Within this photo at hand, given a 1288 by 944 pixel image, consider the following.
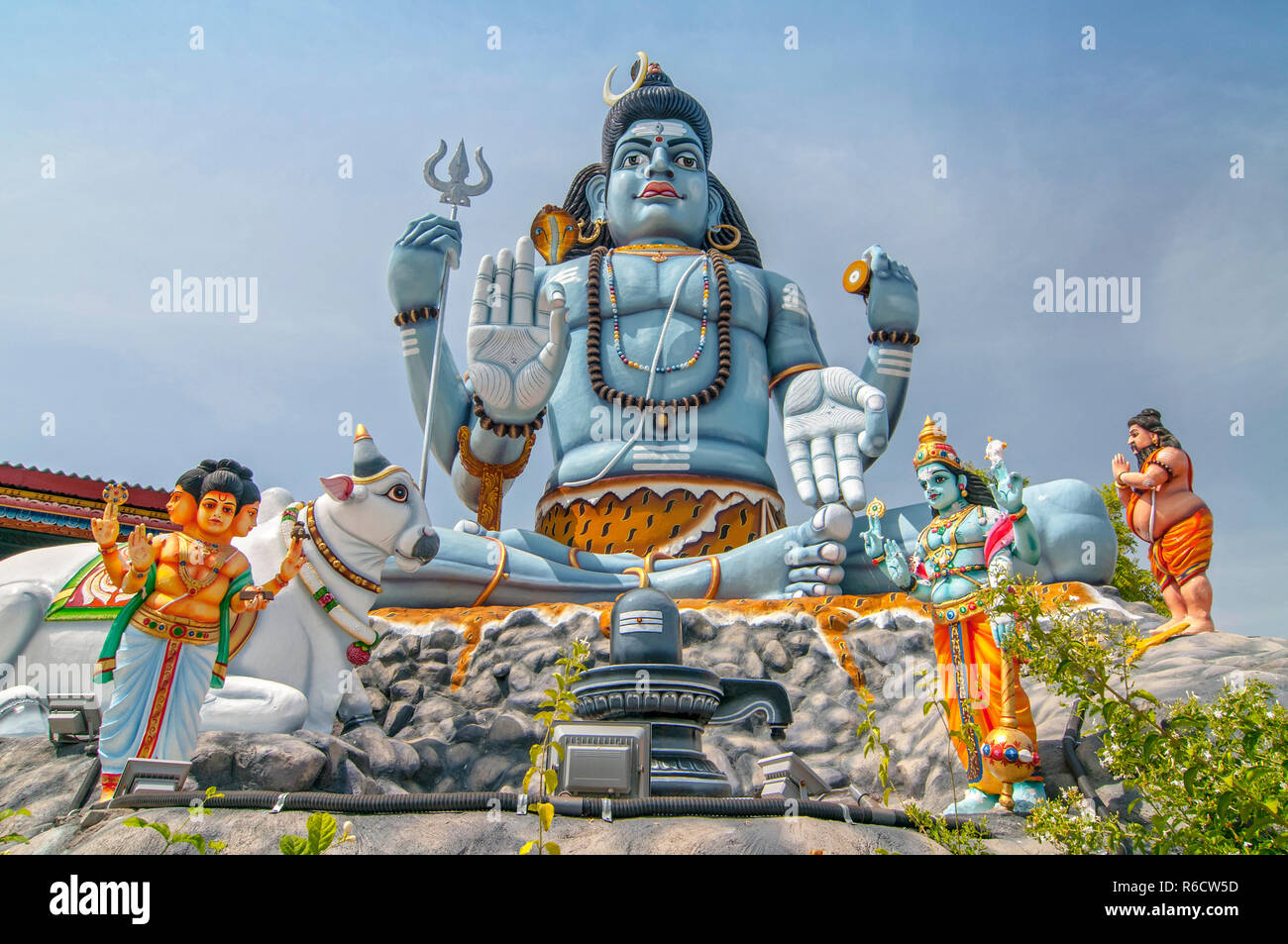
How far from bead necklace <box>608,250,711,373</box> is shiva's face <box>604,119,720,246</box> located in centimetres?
44

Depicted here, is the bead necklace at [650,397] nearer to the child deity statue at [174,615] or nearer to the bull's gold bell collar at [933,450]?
the bull's gold bell collar at [933,450]

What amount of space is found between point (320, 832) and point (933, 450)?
148 inches

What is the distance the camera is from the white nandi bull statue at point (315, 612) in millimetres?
5086

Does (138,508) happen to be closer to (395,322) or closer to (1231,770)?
(395,322)

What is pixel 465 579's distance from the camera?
7.07 meters

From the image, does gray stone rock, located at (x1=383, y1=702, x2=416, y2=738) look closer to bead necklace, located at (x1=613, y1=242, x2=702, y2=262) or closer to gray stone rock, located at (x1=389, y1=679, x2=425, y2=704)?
gray stone rock, located at (x1=389, y1=679, x2=425, y2=704)

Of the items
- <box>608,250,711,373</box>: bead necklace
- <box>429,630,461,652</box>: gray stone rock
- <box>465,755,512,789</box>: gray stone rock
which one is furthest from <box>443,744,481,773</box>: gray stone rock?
<box>608,250,711,373</box>: bead necklace

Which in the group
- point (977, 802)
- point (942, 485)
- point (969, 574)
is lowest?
point (977, 802)

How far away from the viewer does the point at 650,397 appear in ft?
26.6

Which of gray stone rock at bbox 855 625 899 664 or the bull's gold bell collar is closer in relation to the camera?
the bull's gold bell collar

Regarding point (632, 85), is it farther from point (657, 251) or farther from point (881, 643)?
point (881, 643)

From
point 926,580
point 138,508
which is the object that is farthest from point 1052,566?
point 138,508

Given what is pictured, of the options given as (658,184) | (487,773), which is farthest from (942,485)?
(658,184)

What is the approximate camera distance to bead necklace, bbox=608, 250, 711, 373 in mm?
8148
